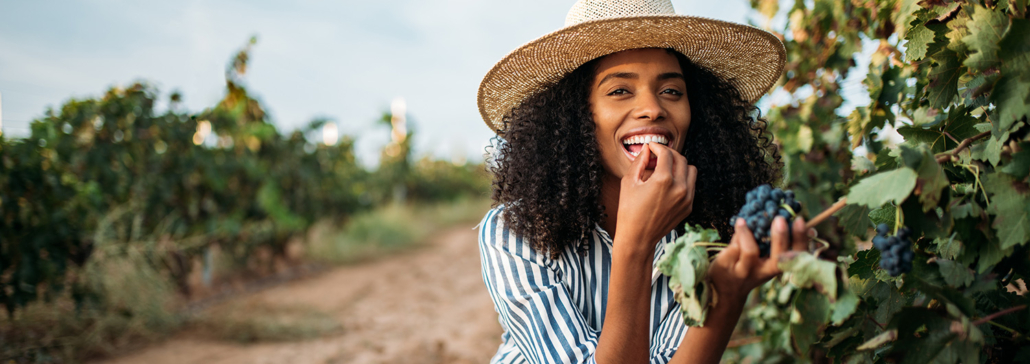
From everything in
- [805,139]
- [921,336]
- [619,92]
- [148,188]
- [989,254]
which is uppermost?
[148,188]

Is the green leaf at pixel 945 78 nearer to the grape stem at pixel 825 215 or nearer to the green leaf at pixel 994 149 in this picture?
the green leaf at pixel 994 149

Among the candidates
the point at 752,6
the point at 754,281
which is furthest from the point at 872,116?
the point at 752,6

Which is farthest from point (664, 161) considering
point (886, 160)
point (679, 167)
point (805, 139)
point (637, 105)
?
point (805, 139)

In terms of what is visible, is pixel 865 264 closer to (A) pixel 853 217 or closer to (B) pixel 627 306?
(A) pixel 853 217

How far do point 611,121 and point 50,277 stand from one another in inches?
172

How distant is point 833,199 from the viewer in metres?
2.78

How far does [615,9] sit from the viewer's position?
1742 mm

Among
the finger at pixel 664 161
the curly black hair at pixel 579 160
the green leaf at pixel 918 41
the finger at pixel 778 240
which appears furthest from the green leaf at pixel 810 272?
the curly black hair at pixel 579 160

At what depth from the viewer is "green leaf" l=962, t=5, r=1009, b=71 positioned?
96 cm

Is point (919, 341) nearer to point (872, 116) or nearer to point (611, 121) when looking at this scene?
point (611, 121)

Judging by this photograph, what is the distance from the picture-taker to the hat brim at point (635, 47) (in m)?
1.68

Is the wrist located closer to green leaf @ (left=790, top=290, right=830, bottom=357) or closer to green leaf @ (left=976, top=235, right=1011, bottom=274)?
green leaf @ (left=790, top=290, right=830, bottom=357)

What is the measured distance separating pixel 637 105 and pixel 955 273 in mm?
902

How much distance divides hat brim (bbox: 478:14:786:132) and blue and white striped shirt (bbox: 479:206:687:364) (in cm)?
49
